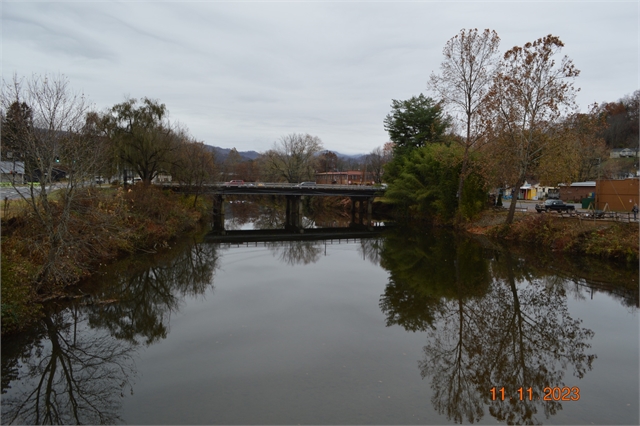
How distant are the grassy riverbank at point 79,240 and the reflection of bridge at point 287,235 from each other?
4092mm

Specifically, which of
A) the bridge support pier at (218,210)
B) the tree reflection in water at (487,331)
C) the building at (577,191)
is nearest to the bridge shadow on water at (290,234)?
the bridge support pier at (218,210)

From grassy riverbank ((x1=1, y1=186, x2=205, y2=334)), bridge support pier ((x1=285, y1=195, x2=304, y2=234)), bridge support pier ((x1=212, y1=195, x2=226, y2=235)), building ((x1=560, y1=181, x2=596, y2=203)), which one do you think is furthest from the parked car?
bridge support pier ((x1=212, y1=195, x2=226, y2=235))

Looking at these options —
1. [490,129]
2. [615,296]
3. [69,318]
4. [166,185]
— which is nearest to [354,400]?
[69,318]

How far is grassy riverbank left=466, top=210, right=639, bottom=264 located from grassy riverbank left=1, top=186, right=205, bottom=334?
2678 centimetres

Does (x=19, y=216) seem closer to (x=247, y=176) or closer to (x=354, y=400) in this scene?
(x=354, y=400)

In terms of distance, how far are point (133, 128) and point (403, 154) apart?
3201 centimetres

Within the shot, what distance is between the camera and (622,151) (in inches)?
3393

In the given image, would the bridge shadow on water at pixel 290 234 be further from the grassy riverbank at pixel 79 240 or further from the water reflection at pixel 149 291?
the water reflection at pixel 149 291

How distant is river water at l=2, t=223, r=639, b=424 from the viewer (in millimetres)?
9406

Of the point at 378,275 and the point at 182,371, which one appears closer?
the point at 182,371

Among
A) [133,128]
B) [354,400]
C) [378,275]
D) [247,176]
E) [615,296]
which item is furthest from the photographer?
[247,176]

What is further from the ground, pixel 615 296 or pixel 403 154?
pixel 403 154

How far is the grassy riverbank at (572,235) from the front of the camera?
25422mm

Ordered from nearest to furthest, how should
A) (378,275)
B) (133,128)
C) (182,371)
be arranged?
(182,371), (378,275), (133,128)
